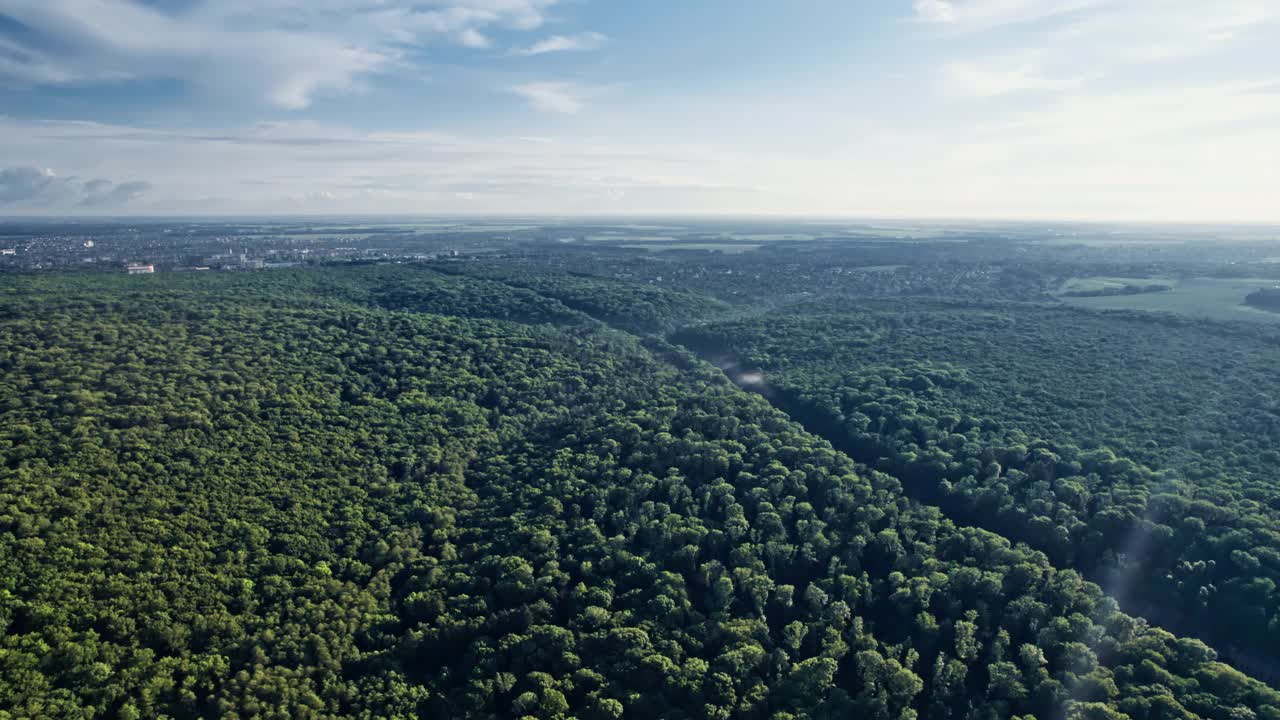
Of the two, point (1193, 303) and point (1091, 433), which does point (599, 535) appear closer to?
point (1091, 433)

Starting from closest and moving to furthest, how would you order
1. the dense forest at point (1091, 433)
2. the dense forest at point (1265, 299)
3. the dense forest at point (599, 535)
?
the dense forest at point (599, 535) → the dense forest at point (1091, 433) → the dense forest at point (1265, 299)

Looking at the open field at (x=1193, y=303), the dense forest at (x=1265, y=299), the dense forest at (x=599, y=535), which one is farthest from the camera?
the dense forest at (x=1265, y=299)

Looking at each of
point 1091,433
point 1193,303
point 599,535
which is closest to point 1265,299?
point 1193,303

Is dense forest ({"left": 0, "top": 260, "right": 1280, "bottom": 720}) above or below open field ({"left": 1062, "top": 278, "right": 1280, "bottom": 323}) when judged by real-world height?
below

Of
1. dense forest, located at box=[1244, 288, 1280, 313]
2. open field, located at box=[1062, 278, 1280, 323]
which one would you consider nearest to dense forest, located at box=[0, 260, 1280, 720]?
open field, located at box=[1062, 278, 1280, 323]

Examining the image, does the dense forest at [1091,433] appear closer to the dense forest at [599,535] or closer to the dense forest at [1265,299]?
the dense forest at [599,535]

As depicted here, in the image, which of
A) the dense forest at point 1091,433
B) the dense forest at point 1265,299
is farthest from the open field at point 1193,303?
the dense forest at point 1091,433

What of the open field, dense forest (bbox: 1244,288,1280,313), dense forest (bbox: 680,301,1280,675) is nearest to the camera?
dense forest (bbox: 680,301,1280,675)

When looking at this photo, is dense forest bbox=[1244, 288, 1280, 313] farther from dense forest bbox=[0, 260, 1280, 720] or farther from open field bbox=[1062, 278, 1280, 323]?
dense forest bbox=[0, 260, 1280, 720]
